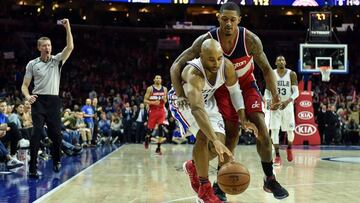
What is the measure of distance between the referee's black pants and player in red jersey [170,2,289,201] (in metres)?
2.57

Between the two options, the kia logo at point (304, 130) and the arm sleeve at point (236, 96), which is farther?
the kia logo at point (304, 130)

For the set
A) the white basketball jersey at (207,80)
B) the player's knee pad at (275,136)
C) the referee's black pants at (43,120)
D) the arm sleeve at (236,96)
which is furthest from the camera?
the player's knee pad at (275,136)

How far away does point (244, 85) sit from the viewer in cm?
482

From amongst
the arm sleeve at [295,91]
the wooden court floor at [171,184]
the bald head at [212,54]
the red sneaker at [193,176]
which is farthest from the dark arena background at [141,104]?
the bald head at [212,54]

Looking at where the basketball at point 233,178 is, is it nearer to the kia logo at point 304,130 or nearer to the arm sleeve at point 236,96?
the arm sleeve at point 236,96

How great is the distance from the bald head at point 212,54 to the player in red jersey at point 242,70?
437 mm

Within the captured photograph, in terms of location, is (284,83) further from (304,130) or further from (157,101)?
(304,130)

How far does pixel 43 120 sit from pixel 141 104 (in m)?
9.48

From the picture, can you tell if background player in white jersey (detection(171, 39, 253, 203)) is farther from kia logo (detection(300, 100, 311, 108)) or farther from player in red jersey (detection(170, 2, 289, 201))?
kia logo (detection(300, 100, 311, 108))

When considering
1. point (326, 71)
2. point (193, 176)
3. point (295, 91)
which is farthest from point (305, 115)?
point (193, 176)

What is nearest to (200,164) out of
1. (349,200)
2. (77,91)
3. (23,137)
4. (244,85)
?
(244,85)

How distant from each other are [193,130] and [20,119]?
5.11m

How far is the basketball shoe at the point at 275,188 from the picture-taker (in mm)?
4387

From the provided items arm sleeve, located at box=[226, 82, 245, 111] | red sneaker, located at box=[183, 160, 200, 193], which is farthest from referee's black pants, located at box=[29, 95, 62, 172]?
arm sleeve, located at box=[226, 82, 245, 111]
